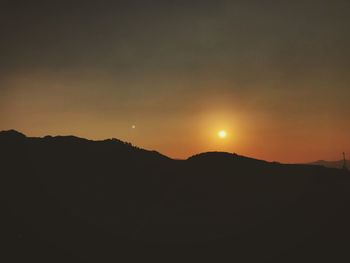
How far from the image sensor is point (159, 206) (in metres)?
39.5

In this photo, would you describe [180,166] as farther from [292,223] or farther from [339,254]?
[339,254]

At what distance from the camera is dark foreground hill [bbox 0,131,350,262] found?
32.8 m

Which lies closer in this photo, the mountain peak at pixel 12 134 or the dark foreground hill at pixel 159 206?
the dark foreground hill at pixel 159 206

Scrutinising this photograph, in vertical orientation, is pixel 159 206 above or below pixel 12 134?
below

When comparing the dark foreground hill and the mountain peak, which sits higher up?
the mountain peak

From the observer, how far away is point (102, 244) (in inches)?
1329

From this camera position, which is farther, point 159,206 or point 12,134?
point 12,134

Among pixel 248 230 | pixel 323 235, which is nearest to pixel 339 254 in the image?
pixel 323 235

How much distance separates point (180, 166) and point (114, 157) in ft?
26.6

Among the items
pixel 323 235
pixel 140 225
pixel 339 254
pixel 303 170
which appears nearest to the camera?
pixel 339 254

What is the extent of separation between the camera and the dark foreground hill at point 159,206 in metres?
32.8

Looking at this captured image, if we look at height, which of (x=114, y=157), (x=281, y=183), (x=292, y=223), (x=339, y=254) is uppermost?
(x=114, y=157)

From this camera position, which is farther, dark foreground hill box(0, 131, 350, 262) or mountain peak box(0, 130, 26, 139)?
mountain peak box(0, 130, 26, 139)

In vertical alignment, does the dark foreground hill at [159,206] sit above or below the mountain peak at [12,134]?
below
